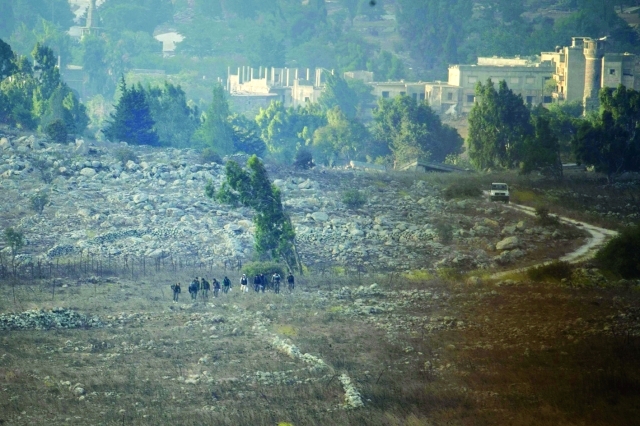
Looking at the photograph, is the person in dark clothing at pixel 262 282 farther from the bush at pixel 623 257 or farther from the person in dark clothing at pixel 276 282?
the bush at pixel 623 257

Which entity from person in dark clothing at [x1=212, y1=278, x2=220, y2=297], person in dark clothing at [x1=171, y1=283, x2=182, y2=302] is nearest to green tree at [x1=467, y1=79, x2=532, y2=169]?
person in dark clothing at [x1=212, y1=278, x2=220, y2=297]

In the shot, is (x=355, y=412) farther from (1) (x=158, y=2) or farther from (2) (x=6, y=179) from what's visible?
(1) (x=158, y=2)

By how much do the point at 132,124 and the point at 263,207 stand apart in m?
17.1

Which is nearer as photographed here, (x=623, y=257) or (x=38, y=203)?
(x=623, y=257)

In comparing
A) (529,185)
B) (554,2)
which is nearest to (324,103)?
(529,185)

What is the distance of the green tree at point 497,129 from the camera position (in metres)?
41.5

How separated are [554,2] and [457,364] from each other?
9556 cm

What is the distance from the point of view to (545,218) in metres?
29.2

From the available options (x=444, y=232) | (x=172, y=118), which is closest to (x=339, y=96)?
(x=172, y=118)

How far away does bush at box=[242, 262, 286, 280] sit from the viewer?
23969 millimetres

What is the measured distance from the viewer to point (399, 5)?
379ft

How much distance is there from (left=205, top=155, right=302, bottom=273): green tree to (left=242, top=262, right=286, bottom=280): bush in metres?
0.85

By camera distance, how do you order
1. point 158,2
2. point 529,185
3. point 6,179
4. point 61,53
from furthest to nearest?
1. point 158,2
2. point 61,53
3. point 529,185
4. point 6,179

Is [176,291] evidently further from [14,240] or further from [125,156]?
[125,156]
